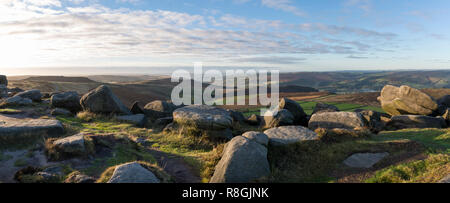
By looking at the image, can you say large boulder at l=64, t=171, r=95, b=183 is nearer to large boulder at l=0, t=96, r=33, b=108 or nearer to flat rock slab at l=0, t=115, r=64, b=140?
flat rock slab at l=0, t=115, r=64, b=140

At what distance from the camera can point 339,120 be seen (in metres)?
16.2

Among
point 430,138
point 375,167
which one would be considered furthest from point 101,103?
point 430,138

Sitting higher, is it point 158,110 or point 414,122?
point 158,110

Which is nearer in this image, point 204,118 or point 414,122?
point 204,118

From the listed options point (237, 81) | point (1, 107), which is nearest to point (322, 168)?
point (1, 107)

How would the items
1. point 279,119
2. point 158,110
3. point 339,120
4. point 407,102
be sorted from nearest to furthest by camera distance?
1. point 339,120
2. point 279,119
3. point 158,110
4. point 407,102

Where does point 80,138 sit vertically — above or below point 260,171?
Answer: above

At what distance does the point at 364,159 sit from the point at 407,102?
17.6 m

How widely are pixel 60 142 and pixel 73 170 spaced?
2329mm

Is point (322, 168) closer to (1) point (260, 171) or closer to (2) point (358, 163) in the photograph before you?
(2) point (358, 163)

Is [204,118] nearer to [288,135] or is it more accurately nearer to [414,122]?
[288,135]

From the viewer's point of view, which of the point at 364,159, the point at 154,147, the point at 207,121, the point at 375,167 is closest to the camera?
the point at 375,167
